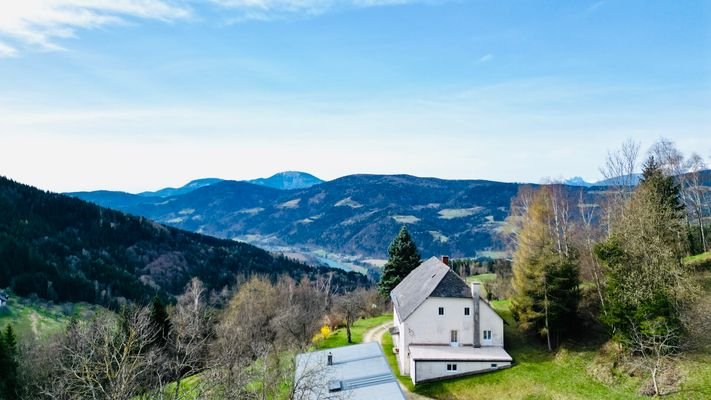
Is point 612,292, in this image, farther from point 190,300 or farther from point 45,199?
point 45,199

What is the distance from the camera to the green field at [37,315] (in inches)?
3833

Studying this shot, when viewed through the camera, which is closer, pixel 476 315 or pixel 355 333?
pixel 476 315

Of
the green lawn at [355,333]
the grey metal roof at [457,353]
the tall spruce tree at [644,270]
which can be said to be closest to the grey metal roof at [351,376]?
the grey metal roof at [457,353]

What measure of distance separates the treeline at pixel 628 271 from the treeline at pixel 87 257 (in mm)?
107027

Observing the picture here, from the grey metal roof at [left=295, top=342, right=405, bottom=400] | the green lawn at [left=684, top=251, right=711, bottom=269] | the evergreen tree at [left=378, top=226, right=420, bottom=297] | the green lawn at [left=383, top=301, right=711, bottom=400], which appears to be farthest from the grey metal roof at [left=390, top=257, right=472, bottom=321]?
the green lawn at [left=684, top=251, right=711, bottom=269]

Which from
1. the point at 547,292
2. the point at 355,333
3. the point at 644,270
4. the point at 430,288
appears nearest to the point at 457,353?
the point at 430,288

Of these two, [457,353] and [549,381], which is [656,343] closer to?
[549,381]

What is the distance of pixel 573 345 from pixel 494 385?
877cm

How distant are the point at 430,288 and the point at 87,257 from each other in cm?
14548

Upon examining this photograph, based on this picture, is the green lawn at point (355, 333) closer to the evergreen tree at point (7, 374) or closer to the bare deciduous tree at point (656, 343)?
the evergreen tree at point (7, 374)

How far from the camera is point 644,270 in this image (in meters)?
36.5

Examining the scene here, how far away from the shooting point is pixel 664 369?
33.4 m

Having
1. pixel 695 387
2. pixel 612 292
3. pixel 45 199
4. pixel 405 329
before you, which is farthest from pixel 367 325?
pixel 45 199

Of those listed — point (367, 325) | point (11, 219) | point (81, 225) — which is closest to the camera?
A: point (367, 325)
